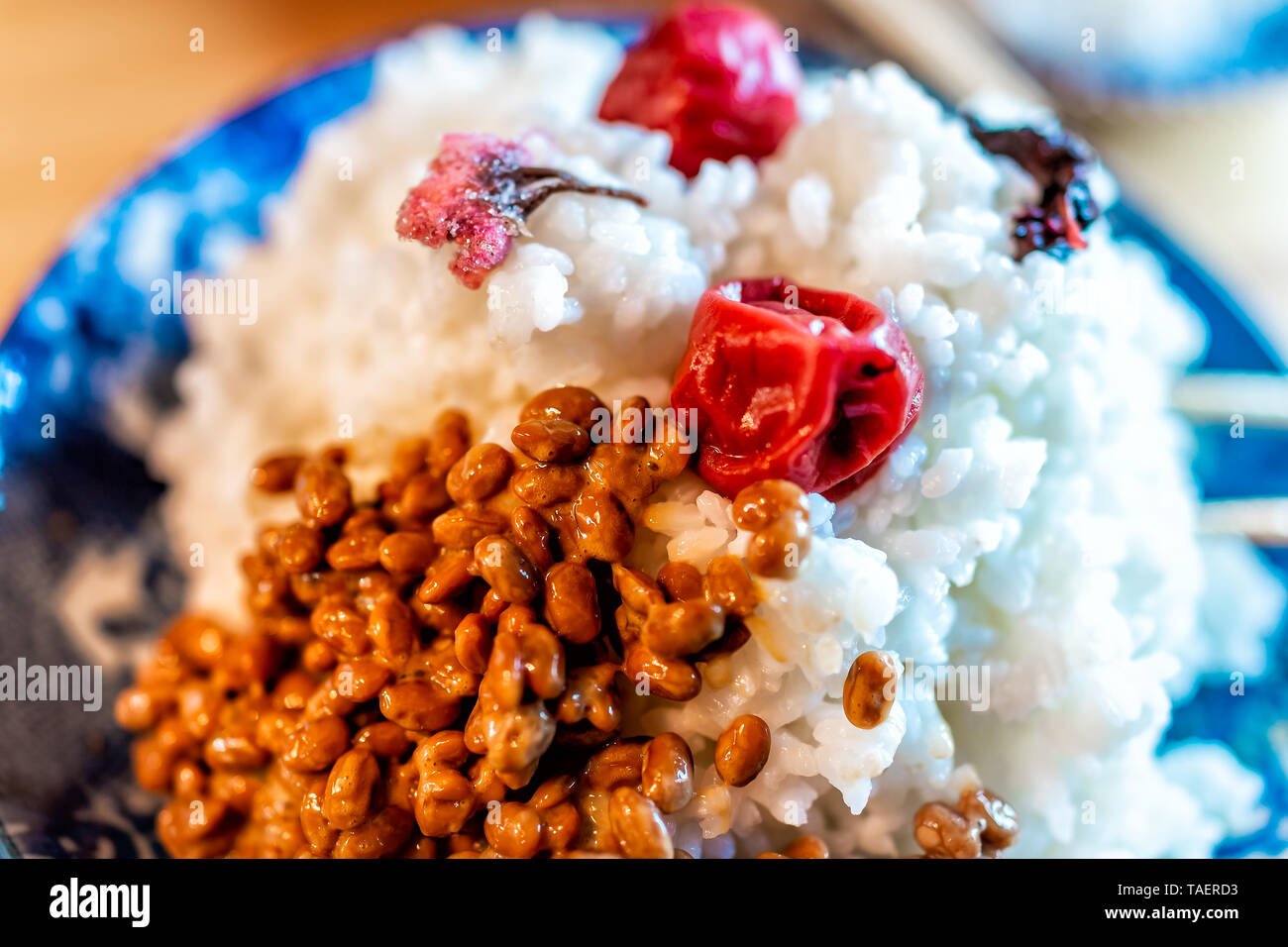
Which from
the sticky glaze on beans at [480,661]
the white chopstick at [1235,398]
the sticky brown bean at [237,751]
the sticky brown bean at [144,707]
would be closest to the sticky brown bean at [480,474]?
the sticky glaze on beans at [480,661]

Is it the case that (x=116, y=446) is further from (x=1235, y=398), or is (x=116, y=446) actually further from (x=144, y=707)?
(x=1235, y=398)

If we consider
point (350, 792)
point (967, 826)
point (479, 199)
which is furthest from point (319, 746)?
point (967, 826)

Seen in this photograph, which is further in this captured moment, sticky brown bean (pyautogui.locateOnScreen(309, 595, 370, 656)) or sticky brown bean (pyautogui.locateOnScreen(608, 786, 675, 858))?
sticky brown bean (pyautogui.locateOnScreen(309, 595, 370, 656))

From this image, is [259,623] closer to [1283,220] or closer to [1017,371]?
[1017,371]

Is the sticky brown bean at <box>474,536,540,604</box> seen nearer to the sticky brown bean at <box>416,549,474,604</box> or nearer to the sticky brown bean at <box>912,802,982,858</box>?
the sticky brown bean at <box>416,549,474,604</box>

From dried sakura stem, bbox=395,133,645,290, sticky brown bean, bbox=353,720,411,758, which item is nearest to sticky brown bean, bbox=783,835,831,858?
sticky brown bean, bbox=353,720,411,758

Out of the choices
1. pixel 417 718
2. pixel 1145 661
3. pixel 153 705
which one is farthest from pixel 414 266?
pixel 1145 661

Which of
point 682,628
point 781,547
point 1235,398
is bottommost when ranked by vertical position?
point 682,628
